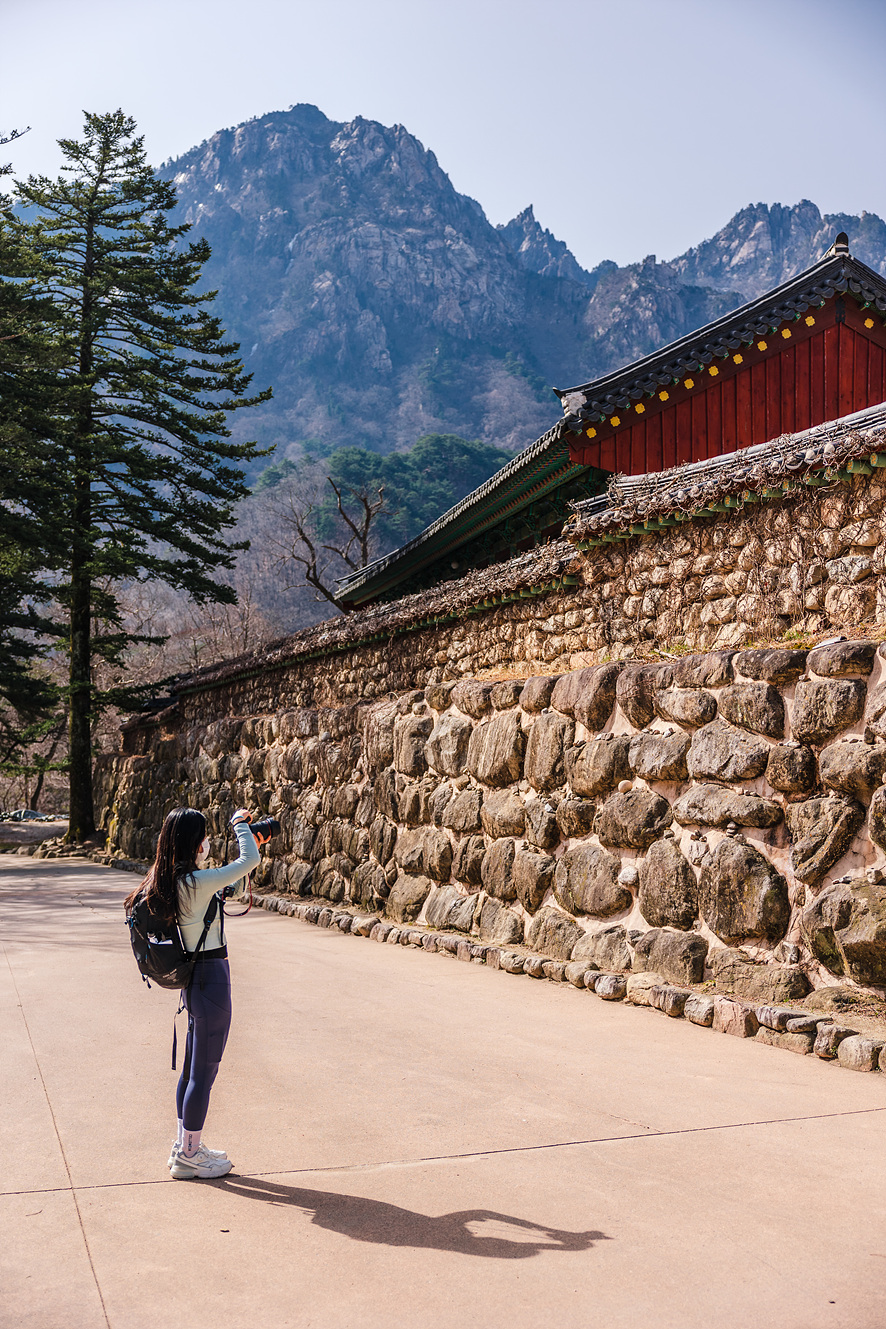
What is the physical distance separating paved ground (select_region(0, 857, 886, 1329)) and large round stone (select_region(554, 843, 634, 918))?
2.69ft

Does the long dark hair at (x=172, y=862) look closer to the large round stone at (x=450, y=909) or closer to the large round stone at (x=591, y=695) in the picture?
the large round stone at (x=591, y=695)

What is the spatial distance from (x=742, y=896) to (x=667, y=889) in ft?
2.16

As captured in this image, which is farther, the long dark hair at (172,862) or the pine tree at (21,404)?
the pine tree at (21,404)

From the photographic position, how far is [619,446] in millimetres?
13484

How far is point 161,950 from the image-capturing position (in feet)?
11.9

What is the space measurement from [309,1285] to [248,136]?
14826 centimetres

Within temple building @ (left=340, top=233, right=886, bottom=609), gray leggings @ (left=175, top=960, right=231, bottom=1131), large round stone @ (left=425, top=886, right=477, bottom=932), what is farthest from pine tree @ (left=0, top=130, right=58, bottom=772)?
gray leggings @ (left=175, top=960, right=231, bottom=1131)

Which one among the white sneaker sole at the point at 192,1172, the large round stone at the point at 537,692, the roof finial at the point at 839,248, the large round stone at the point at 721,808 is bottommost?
the white sneaker sole at the point at 192,1172

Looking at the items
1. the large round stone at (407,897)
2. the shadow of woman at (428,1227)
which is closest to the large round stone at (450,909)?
the large round stone at (407,897)

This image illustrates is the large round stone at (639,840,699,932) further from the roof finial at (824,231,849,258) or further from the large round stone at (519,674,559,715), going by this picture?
the roof finial at (824,231,849,258)

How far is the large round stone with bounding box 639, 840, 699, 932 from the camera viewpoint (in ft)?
21.0

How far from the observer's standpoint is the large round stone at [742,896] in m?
5.82

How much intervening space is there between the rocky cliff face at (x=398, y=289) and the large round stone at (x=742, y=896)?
85577mm

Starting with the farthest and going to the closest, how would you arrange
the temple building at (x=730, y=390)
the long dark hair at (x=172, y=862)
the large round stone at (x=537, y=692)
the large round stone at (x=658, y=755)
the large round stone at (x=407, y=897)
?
the temple building at (x=730, y=390)
the large round stone at (x=407, y=897)
the large round stone at (x=537, y=692)
the large round stone at (x=658, y=755)
the long dark hair at (x=172, y=862)
